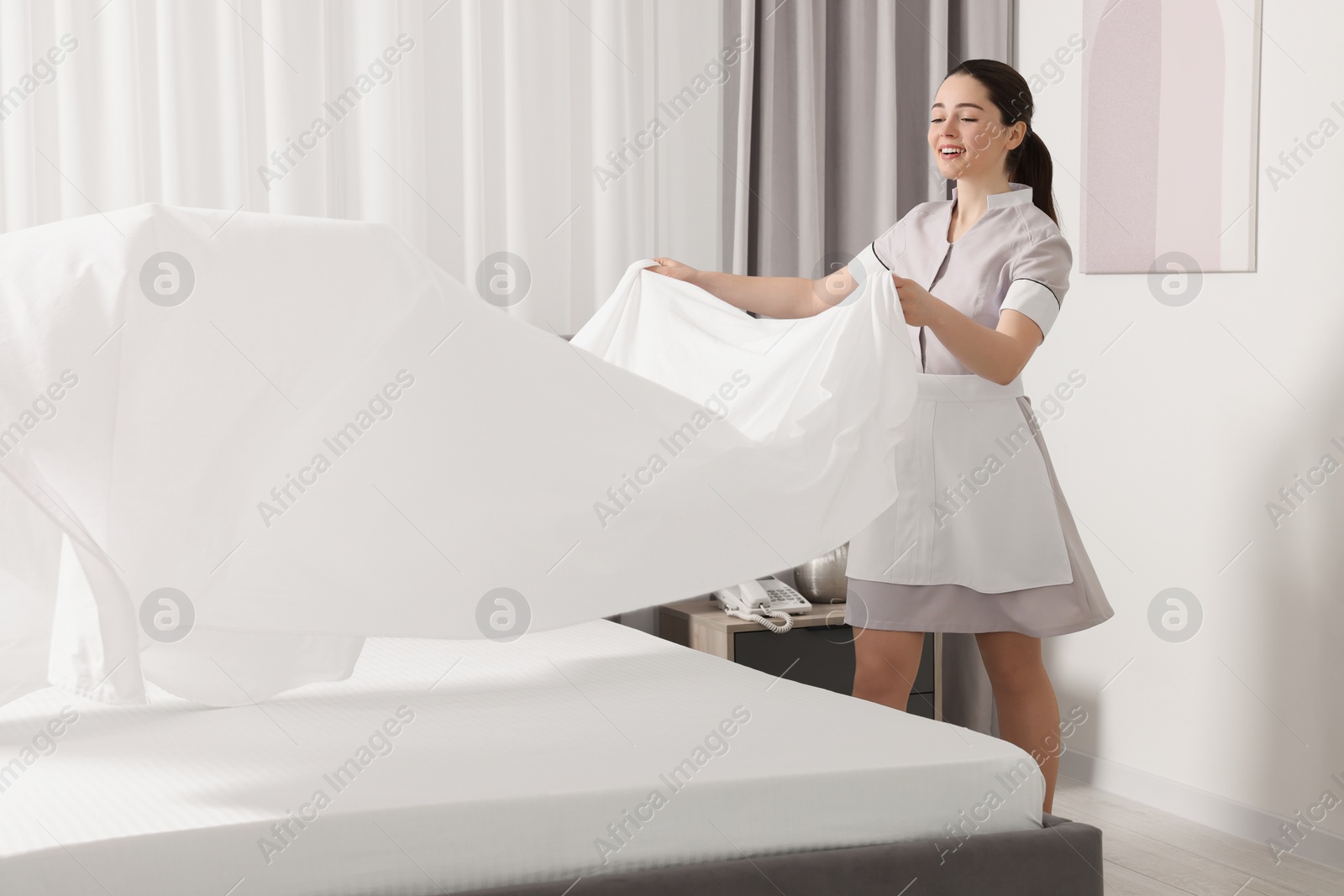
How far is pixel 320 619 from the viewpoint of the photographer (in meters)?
1.56

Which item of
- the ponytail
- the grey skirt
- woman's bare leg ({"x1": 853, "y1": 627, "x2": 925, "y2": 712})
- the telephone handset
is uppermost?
the ponytail

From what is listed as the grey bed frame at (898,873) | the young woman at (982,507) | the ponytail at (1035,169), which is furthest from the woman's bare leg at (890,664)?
the ponytail at (1035,169)

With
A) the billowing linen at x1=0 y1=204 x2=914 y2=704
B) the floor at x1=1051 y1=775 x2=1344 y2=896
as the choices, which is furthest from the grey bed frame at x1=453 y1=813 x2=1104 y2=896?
the floor at x1=1051 y1=775 x2=1344 y2=896

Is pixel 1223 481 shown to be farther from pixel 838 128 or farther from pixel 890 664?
pixel 838 128

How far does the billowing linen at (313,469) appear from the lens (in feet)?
4.86

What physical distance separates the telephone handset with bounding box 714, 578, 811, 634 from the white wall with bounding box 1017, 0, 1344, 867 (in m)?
0.81

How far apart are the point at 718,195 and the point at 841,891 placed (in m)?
2.36

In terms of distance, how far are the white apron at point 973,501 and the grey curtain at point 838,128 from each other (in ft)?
3.96

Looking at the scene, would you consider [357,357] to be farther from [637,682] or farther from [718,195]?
[718,195]

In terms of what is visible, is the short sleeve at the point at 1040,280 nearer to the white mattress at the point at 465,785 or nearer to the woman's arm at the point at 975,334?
the woman's arm at the point at 975,334

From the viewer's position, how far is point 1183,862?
9.23ft

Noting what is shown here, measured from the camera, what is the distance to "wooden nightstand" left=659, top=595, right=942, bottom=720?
10.1 feet

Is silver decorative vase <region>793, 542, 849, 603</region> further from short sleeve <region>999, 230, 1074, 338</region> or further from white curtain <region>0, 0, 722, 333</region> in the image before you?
short sleeve <region>999, 230, 1074, 338</region>

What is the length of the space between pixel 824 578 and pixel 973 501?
0.98m
